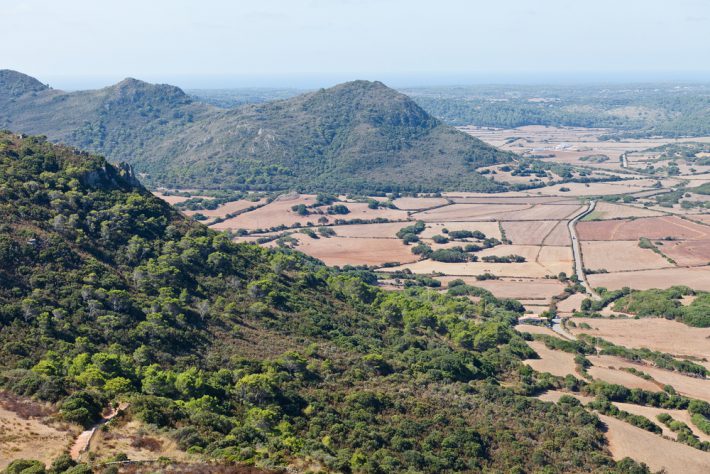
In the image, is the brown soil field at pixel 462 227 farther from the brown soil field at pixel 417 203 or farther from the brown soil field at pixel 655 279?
the brown soil field at pixel 655 279

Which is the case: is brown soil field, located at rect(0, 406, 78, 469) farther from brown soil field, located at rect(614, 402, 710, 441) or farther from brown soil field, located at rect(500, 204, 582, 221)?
brown soil field, located at rect(500, 204, 582, 221)

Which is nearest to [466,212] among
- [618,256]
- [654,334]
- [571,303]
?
[618,256]

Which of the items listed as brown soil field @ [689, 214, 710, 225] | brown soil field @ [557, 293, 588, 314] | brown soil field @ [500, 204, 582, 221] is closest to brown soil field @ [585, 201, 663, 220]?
brown soil field @ [500, 204, 582, 221]

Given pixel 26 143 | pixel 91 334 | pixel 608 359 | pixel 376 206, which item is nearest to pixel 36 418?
pixel 91 334

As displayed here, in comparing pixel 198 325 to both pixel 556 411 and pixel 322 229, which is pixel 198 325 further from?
pixel 322 229

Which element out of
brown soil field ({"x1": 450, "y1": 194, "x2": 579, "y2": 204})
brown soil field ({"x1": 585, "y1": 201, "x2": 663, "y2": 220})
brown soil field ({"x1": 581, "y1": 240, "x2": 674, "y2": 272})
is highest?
brown soil field ({"x1": 450, "y1": 194, "x2": 579, "y2": 204})

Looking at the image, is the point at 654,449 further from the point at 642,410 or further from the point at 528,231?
the point at 528,231
